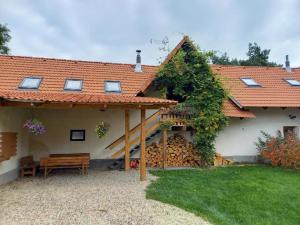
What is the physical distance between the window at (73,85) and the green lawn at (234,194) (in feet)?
17.6

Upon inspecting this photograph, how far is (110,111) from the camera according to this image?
11977 mm

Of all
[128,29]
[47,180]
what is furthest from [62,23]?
[47,180]

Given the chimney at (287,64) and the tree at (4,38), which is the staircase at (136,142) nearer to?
the chimney at (287,64)

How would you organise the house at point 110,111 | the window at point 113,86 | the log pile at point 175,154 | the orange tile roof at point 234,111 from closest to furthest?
the house at point 110,111 < the log pile at point 175,154 < the orange tile roof at point 234,111 < the window at point 113,86

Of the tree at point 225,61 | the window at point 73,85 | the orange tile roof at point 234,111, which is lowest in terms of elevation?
the orange tile roof at point 234,111

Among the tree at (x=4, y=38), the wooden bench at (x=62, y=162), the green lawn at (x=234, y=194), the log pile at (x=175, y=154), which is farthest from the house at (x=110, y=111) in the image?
the tree at (x=4, y=38)

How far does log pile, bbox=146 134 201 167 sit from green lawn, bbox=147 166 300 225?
128cm

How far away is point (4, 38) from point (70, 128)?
17.3 m

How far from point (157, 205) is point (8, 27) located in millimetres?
24948

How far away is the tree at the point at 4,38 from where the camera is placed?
75.4 feet

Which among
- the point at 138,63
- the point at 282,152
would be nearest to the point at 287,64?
the point at 282,152

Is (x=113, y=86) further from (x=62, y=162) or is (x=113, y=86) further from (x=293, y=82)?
(x=293, y=82)

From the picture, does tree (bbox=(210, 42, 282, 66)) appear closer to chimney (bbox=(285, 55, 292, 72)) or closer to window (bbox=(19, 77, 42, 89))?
chimney (bbox=(285, 55, 292, 72))

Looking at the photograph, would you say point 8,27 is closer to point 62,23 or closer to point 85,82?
point 62,23
